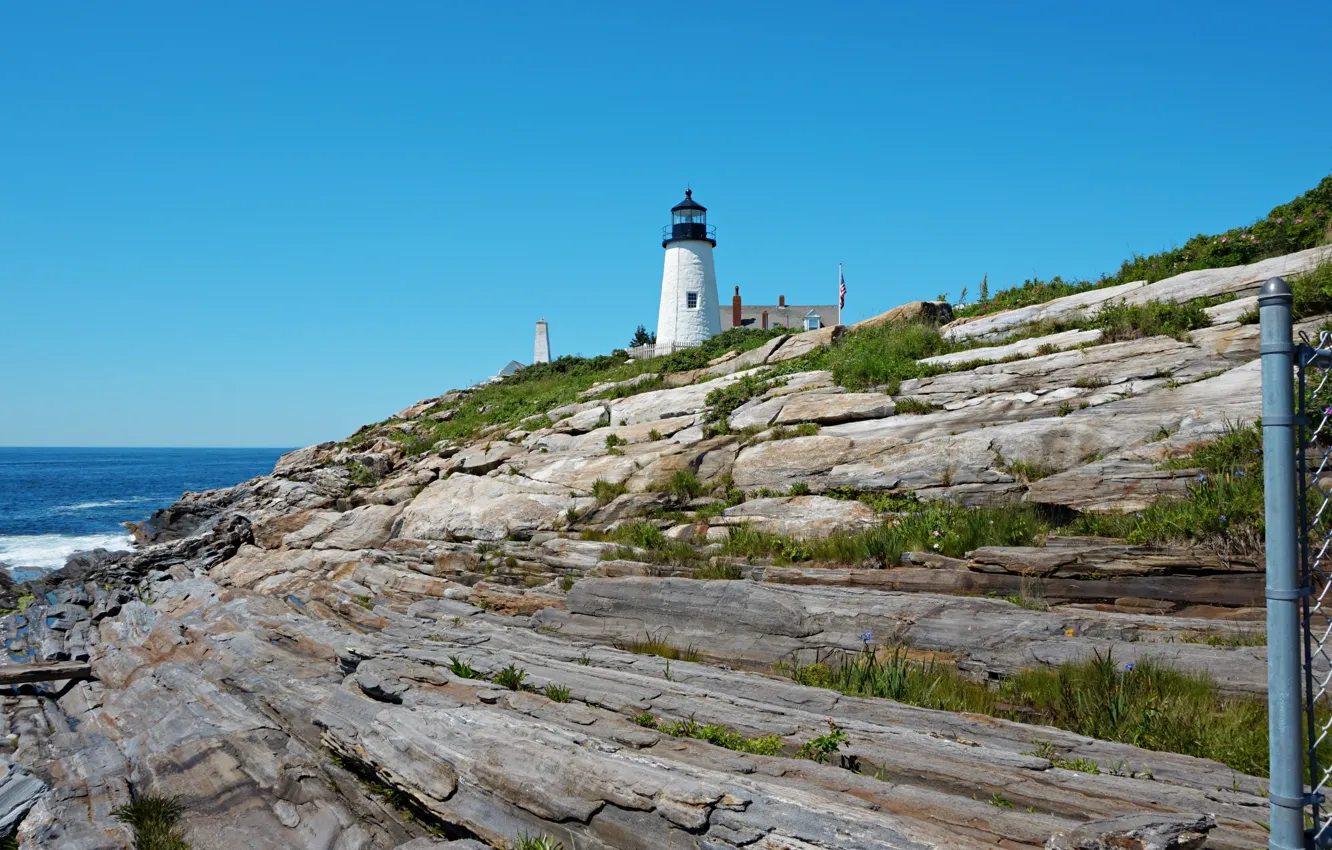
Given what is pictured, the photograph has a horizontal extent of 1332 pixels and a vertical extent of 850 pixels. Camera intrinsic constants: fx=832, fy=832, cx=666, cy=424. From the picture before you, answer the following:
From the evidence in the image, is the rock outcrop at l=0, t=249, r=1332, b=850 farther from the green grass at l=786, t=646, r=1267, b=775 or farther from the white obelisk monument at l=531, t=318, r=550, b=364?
the white obelisk monument at l=531, t=318, r=550, b=364

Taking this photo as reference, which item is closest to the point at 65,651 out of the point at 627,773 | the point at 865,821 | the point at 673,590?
the point at 673,590

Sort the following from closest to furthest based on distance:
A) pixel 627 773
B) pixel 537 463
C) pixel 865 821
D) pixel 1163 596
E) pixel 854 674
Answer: pixel 865 821
pixel 627 773
pixel 854 674
pixel 1163 596
pixel 537 463

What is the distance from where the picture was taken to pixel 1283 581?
10.9 feet

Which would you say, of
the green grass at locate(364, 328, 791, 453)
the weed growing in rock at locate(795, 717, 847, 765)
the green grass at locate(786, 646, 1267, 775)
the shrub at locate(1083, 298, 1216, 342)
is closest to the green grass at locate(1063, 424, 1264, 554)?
the green grass at locate(786, 646, 1267, 775)

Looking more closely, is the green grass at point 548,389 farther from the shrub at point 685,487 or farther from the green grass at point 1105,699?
the green grass at point 1105,699

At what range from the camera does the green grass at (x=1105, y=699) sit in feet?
20.3

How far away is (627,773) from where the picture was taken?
5898mm

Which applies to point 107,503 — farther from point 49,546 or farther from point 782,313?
point 782,313

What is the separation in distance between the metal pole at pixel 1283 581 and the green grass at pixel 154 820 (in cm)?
830

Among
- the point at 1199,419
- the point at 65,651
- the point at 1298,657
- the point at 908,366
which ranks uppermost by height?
the point at 908,366

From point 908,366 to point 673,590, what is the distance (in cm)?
869

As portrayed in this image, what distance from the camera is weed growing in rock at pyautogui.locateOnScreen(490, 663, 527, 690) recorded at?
8300mm

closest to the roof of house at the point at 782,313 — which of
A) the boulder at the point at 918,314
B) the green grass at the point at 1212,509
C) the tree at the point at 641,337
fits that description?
the tree at the point at 641,337

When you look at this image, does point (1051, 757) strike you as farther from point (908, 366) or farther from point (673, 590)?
point (908, 366)
